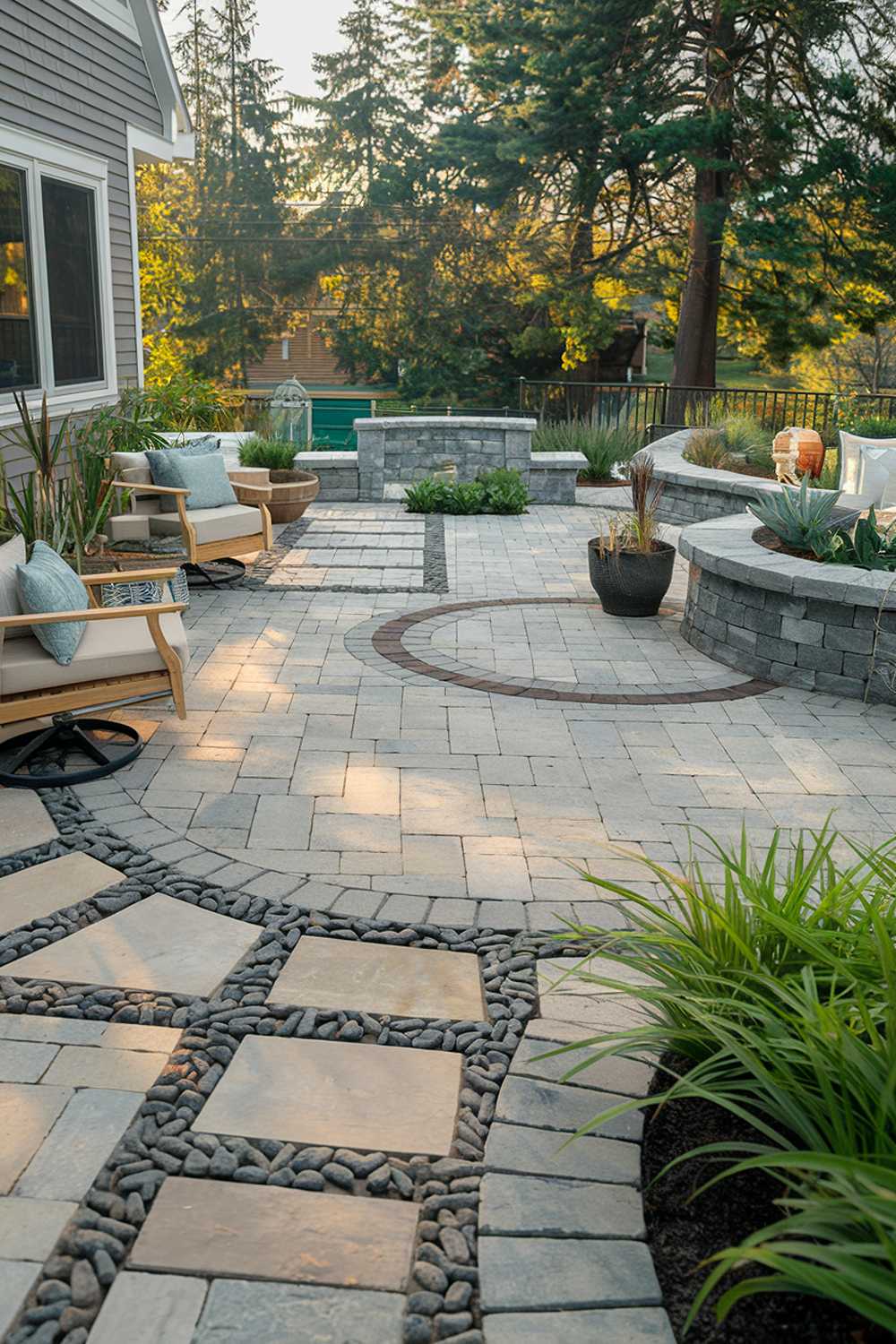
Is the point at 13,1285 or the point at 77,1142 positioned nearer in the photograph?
the point at 13,1285

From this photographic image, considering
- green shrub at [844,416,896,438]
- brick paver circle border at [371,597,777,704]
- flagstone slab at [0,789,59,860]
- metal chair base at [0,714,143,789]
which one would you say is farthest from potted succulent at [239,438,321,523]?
flagstone slab at [0,789,59,860]

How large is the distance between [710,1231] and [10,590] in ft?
11.4

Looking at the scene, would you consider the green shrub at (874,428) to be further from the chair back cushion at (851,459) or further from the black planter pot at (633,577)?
the black planter pot at (633,577)

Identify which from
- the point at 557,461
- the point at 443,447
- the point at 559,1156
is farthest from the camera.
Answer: the point at 443,447

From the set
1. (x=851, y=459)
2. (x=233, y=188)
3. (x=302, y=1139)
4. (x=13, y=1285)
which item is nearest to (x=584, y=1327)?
(x=302, y=1139)

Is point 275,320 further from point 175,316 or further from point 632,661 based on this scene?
point 632,661

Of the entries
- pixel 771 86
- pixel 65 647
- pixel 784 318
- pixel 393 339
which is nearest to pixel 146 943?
pixel 65 647

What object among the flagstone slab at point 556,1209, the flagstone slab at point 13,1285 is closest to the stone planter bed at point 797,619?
the flagstone slab at point 556,1209

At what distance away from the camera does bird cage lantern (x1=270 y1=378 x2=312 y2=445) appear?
13.3 metres

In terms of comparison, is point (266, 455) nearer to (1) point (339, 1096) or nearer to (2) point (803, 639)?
(2) point (803, 639)

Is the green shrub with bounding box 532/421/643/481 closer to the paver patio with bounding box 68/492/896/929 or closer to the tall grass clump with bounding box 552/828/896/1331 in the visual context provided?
the paver patio with bounding box 68/492/896/929

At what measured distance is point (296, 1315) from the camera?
1920 mm

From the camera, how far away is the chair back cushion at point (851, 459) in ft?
27.6

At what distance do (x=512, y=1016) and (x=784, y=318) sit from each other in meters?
20.5
